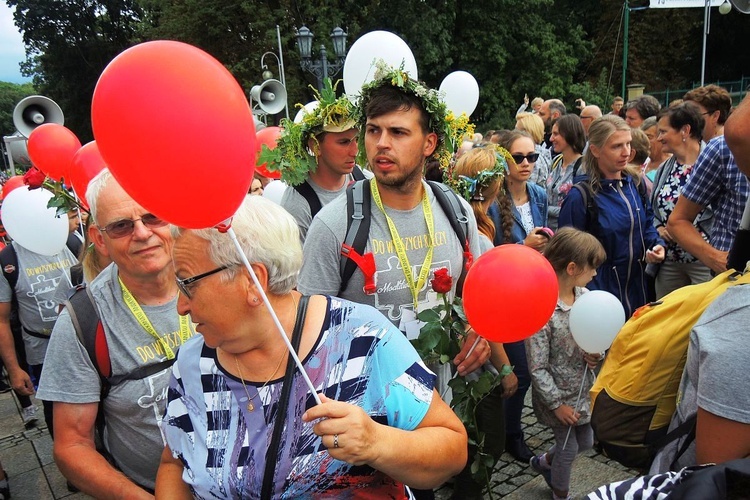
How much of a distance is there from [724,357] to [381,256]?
1412 mm

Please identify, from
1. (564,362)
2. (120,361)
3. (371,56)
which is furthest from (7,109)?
(564,362)

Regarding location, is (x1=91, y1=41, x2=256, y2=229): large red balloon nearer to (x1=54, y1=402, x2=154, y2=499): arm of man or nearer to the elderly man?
(x1=54, y1=402, x2=154, y2=499): arm of man

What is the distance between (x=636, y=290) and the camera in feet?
13.2

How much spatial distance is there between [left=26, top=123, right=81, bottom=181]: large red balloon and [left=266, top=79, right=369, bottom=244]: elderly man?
1.52 meters

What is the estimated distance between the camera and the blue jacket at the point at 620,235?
12.7 feet

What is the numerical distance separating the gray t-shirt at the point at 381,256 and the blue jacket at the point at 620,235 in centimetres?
177

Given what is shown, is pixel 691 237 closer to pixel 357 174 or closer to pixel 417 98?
pixel 417 98

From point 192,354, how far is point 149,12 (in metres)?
29.7

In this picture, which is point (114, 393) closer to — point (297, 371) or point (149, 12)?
point (297, 371)

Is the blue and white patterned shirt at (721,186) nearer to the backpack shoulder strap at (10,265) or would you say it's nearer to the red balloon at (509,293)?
the red balloon at (509,293)

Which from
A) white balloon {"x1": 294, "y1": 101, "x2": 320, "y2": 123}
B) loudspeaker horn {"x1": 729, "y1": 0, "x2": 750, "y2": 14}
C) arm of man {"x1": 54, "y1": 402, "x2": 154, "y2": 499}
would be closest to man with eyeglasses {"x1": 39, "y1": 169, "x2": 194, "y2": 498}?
arm of man {"x1": 54, "y1": 402, "x2": 154, "y2": 499}

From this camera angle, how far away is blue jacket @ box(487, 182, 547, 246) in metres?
4.09

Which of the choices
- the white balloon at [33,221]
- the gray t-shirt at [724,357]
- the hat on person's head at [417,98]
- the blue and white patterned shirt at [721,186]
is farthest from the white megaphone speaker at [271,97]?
the gray t-shirt at [724,357]

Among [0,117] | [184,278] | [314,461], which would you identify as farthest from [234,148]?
[0,117]
